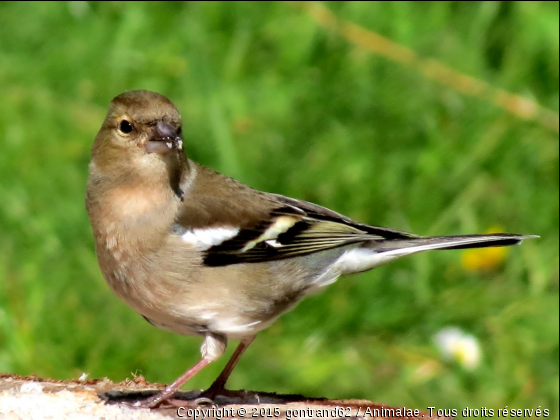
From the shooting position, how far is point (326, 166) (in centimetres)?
523

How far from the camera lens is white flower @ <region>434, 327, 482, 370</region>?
14.6 feet

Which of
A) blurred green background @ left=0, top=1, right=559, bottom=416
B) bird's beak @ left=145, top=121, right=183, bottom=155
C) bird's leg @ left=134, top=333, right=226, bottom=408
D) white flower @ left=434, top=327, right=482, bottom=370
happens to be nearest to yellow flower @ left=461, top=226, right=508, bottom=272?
blurred green background @ left=0, top=1, right=559, bottom=416

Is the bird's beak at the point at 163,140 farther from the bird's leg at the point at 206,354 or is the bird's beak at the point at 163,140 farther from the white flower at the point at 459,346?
the white flower at the point at 459,346

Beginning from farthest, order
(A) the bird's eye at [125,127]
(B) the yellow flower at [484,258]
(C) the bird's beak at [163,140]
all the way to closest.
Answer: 1. (B) the yellow flower at [484,258]
2. (A) the bird's eye at [125,127]
3. (C) the bird's beak at [163,140]

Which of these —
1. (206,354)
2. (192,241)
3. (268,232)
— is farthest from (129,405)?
(268,232)

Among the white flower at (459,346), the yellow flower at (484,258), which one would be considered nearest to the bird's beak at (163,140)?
the white flower at (459,346)

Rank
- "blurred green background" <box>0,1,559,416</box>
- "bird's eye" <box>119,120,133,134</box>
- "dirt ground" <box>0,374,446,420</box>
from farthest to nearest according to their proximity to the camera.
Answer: "blurred green background" <box>0,1,559,416</box> → "bird's eye" <box>119,120,133,134</box> → "dirt ground" <box>0,374,446,420</box>

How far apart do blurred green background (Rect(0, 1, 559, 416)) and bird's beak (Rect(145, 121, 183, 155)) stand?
1321mm

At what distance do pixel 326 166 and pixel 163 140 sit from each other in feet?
7.36

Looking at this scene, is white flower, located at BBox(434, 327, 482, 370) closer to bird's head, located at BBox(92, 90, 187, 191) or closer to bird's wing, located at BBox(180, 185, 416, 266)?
bird's wing, located at BBox(180, 185, 416, 266)

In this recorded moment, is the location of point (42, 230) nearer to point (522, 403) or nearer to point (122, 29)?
point (122, 29)

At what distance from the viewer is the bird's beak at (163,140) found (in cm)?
306

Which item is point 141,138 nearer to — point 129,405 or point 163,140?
point 163,140

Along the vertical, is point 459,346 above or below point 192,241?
above
